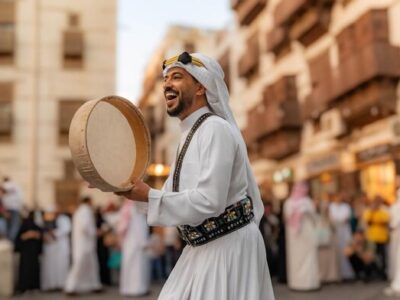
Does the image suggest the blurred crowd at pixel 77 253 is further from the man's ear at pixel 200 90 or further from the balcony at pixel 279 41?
the balcony at pixel 279 41

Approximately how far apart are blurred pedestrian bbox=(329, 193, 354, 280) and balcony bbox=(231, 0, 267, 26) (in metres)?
16.3

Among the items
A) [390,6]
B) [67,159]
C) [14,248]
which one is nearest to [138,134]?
[14,248]

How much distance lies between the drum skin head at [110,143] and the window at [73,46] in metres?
24.1

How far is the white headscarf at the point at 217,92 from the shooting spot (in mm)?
2965

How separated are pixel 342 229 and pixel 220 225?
11347mm

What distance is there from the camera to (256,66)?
29562 millimetres

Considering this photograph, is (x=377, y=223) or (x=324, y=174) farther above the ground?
(x=324, y=174)

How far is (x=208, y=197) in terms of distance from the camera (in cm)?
265

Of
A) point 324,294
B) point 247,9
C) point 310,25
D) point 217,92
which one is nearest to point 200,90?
point 217,92

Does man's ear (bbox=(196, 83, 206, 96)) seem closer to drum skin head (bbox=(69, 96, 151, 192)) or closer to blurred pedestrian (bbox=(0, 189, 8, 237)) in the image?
drum skin head (bbox=(69, 96, 151, 192))

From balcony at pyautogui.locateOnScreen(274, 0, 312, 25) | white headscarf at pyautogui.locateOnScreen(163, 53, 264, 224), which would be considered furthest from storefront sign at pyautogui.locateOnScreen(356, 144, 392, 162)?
white headscarf at pyautogui.locateOnScreen(163, 53, 264, 224)

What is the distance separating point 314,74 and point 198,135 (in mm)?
20813

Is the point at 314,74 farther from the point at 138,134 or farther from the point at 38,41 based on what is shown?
the point at 138,134

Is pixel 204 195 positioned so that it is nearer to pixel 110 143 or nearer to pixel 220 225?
pixel 220 225
